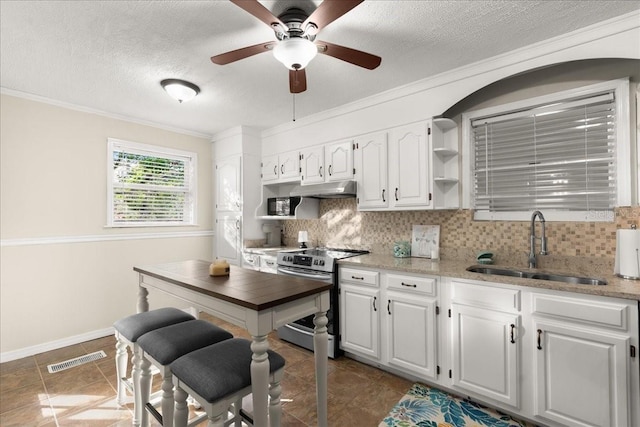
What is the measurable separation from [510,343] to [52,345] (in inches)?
168

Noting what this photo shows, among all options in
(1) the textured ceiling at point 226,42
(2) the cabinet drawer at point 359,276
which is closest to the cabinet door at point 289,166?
(1) the textured ceiling at point 226,42

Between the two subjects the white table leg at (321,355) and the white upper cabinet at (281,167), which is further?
the white upper cabinet at (281,167)

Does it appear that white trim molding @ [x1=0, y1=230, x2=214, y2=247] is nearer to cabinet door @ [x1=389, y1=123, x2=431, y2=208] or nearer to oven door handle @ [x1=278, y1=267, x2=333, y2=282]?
oven door handle @ [x1=278, y1=267, x2=333, y2=282]

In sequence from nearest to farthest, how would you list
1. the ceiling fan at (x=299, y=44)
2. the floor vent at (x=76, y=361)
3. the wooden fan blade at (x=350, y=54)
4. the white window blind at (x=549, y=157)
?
the ceiling fan at (x=299, y=44) < the wooden fan blade at (x=350, y=54) < the white window blind at (x=549, y=157) < the floor vent at (x=76, y=361)

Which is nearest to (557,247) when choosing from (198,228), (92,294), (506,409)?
(506,409)

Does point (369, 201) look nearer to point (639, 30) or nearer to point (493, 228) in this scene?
point (493, 228)

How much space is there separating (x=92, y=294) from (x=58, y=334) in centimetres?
47

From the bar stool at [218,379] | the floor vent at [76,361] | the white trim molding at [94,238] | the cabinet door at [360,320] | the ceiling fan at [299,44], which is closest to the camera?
the bar stool at [218,379]

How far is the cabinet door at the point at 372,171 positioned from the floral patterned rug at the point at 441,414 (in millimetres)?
1664

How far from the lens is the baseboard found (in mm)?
2943

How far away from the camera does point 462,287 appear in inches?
87.0

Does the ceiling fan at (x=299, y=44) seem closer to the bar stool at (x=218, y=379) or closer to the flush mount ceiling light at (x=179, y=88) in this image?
the flush mount ceiling light at (x=179, y=88)

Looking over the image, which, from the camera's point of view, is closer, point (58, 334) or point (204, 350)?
point (204, 350)

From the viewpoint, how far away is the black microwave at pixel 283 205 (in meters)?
3.83
